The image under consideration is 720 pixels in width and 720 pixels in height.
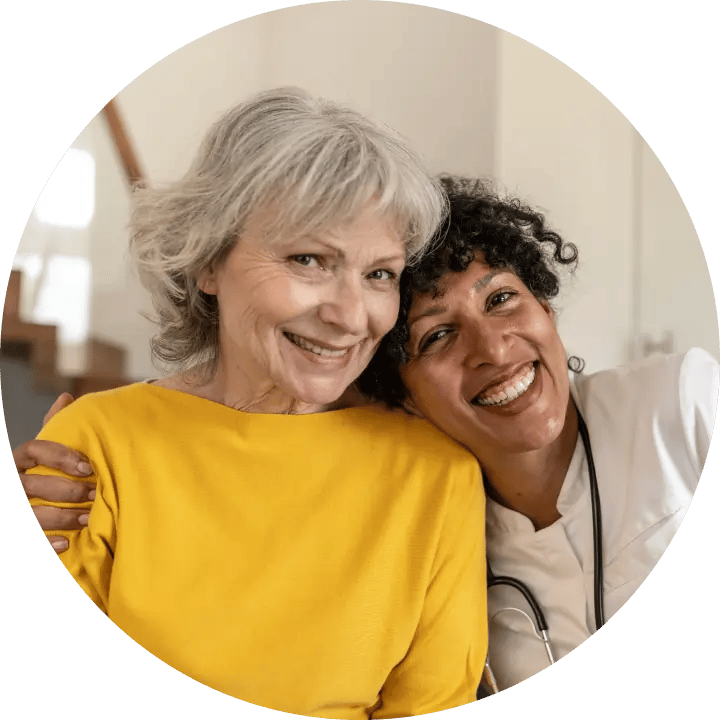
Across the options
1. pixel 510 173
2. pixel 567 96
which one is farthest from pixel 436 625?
pixel 567 96

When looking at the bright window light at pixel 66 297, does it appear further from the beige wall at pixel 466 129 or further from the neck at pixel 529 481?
the neck at pixel 529 481

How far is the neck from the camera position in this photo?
165 cm

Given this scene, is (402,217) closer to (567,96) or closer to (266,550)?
(567,96)

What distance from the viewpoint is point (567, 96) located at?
1.68 m

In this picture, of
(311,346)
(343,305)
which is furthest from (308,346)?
(343,305)

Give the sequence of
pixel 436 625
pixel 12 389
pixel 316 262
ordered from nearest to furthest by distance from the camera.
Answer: pixel 316 262
pixel 436 625
pixel 12 389

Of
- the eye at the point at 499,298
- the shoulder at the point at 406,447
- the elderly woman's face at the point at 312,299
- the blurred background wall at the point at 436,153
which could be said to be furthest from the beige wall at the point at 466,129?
the shoulder at the point at 406,447

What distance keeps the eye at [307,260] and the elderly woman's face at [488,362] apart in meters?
0.22

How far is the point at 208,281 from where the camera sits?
1.58m

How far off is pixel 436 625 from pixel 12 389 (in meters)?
1.01

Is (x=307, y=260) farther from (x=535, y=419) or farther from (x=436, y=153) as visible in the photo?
(x=535, y=419)

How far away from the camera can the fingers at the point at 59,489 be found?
5.33 ft

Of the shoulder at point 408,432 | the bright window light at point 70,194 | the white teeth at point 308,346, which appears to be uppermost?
the bright window light at point 70,194

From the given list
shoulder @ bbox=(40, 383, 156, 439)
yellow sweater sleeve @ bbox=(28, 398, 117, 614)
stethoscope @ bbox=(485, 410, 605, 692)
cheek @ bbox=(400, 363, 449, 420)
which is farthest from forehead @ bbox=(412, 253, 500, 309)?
yellow sweater sleeve @ bbox=(28, 398, 117, 614)
